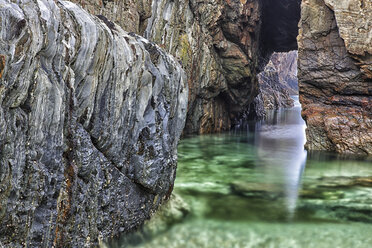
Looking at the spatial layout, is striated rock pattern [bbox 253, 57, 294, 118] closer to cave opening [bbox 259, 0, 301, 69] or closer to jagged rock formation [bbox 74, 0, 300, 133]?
cave opening [bbox 259, 0, 301, 69]

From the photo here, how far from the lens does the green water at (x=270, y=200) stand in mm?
8633

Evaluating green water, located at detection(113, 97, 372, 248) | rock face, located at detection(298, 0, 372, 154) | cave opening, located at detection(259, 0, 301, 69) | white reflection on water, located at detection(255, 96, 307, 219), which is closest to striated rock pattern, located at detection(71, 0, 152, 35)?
green water, located at detection(113, 97, 372, 248)

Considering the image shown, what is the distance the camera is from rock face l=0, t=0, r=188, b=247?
4703 millimetres

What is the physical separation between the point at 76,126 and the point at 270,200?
A: 25.0 feet

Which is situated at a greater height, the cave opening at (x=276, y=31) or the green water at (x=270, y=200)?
the cave opening at (x=276, y=31)

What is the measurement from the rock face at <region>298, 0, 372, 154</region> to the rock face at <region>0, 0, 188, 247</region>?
13369mm

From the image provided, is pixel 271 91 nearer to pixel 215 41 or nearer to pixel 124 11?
pixel 215 41

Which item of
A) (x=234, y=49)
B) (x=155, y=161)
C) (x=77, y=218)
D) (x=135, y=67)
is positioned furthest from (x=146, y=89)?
(x=234, y=49)

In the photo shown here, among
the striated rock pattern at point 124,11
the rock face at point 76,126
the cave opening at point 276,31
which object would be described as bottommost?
→ the rock face at point 76,126

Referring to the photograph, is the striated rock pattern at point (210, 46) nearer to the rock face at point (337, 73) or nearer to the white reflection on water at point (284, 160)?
the white reflection on water at point (284, 160)

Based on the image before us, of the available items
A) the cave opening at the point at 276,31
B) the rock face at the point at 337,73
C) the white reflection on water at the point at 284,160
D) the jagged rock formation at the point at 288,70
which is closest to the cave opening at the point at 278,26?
the cave opening at the point at 276,31

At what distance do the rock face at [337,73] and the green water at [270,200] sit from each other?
4.68 feet

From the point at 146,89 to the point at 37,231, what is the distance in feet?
12.9

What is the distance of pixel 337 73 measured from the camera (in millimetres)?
19766
